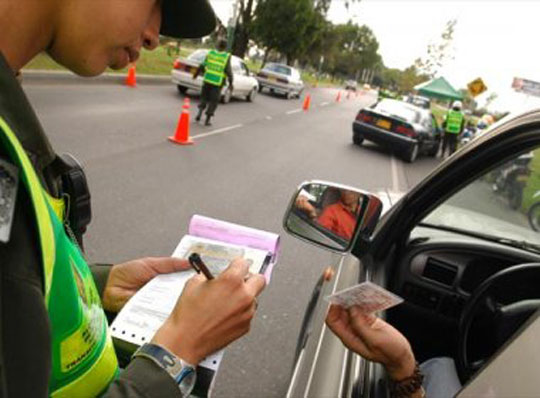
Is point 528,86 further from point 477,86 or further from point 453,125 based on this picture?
point 477,86

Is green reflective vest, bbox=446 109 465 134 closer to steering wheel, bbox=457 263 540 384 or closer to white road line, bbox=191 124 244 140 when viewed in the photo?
white road line, bbox=191 124 244 140

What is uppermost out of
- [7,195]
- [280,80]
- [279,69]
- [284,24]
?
[284,24]

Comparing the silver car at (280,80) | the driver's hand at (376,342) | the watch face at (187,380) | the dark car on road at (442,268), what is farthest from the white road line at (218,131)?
the silver car at (280,80)

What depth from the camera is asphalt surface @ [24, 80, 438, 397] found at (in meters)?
3.82

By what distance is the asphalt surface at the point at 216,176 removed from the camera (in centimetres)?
382

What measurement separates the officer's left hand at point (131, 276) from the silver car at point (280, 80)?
943 inches

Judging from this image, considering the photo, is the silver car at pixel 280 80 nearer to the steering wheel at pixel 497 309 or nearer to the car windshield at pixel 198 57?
the car windshield at pixel 198 57

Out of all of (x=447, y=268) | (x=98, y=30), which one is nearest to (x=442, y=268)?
(x=447, y=268)

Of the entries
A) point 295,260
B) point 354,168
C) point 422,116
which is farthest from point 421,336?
point 422,116

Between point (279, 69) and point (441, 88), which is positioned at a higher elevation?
point (441, 88)

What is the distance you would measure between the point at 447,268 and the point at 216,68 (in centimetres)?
1000

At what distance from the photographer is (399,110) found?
14023mm

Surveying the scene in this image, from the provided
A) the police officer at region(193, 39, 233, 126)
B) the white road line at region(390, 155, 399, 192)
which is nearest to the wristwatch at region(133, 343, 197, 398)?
the white road line at region(390, 155, 399, 192)

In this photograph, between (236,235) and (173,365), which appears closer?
(173,365)
